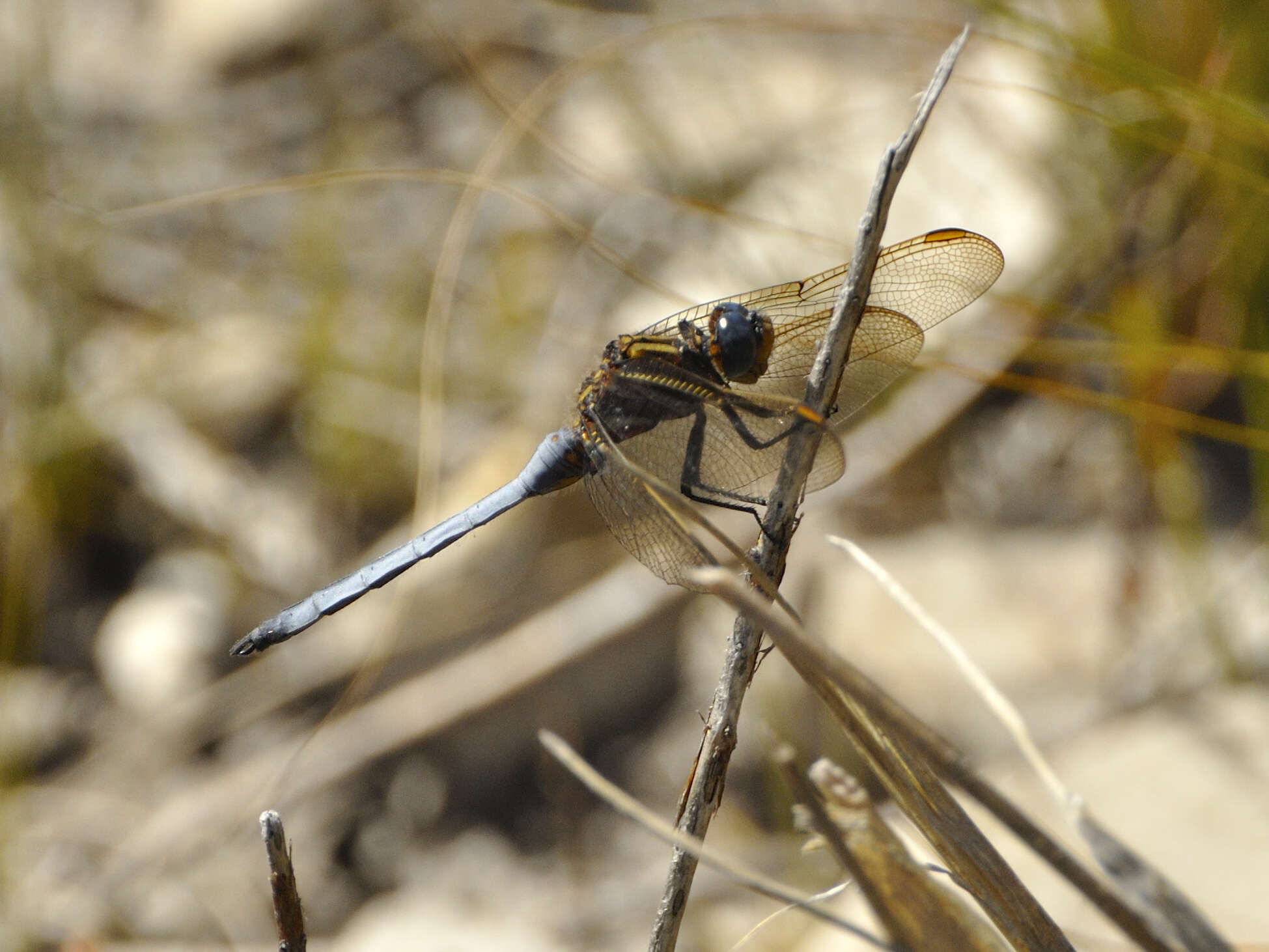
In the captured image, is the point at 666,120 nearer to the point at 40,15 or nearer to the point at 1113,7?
the point at 1113,7

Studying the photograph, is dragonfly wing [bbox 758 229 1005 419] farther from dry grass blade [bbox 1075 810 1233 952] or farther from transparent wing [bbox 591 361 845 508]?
dry grass blade [bbox 1075 810 1233 952]

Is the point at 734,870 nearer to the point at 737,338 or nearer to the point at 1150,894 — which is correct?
the point at 1150,894

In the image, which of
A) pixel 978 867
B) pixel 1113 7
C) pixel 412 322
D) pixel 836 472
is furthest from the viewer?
pixel 412 322

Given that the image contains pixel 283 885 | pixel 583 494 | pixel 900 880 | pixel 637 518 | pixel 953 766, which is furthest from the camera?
pixel 583 494

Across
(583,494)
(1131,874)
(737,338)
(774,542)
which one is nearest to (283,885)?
(774,542)

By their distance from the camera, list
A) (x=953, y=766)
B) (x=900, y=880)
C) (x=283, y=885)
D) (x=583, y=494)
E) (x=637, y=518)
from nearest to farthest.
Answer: (x=953, y=766) < (x=283, y=885) < (x=900, y=880) < (x=637, y=518) < (x=583, y=494)

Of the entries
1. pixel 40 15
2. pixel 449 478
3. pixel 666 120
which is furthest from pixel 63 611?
pixel 666 120
